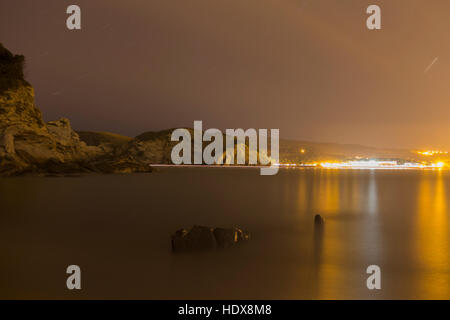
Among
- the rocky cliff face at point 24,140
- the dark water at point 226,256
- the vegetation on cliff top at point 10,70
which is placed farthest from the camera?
the vegetation on cliff top at point 10,70

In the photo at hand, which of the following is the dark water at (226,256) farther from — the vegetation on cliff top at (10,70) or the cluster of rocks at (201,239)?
the vegetation on cliff top at (10,70)

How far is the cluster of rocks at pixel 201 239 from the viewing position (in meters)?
7.29

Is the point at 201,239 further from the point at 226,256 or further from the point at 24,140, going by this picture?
the point at 24,140

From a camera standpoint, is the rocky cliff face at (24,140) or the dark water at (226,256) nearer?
the dark water at (226,256)

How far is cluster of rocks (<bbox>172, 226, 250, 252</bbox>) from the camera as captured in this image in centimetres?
729

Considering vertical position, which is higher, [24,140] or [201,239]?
[24,140]

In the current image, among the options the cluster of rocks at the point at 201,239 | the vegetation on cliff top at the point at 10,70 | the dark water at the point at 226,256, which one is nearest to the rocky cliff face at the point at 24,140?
the vegetation on cliff top at the point at 10,70

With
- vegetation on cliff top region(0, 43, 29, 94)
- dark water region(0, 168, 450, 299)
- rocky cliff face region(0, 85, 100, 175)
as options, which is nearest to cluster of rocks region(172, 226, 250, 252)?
dark water region(0, 168, 450, 299)

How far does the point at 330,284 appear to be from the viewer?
5.44 metres

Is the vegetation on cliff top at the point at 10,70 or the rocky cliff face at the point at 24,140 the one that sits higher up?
the vegetation on cliff top at the point at 10,70

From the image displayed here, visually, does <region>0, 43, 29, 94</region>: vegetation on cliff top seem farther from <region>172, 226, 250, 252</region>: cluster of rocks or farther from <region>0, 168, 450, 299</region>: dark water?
<region>172, 226, 250, 252</region>: cluster of rocks

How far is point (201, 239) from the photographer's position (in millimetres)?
7445

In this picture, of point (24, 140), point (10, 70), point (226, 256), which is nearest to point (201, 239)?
point (226, 256)

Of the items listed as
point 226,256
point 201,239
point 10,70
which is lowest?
point 226,256
